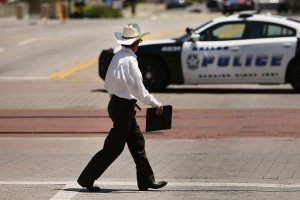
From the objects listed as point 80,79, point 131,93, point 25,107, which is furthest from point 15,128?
point 80,79

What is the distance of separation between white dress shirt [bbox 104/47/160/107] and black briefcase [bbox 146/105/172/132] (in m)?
0.18

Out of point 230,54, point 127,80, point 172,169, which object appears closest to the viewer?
point 127,80

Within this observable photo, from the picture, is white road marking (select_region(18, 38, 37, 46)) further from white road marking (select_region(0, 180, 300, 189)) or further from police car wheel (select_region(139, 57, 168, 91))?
white road marking (select_region(0, 180, 300, 189))

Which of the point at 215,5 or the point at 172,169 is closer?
the point at 172,169

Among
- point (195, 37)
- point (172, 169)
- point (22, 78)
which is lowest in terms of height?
point (22, 78)

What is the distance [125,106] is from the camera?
1029cm

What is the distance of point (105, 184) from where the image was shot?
11133 mm

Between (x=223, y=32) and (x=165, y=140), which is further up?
(x=223, y=32)

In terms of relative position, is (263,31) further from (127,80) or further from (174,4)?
(174,4)

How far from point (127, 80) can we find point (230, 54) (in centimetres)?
1123

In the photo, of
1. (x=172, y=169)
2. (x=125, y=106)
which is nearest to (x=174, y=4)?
(x=172, y=169)

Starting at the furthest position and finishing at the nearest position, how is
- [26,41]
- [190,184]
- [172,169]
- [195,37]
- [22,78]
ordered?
[26,41]
[22,78]
[195,37]
[172,169]
[190,184]

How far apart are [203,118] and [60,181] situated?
6.53 m

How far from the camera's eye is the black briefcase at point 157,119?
10.4 meters
